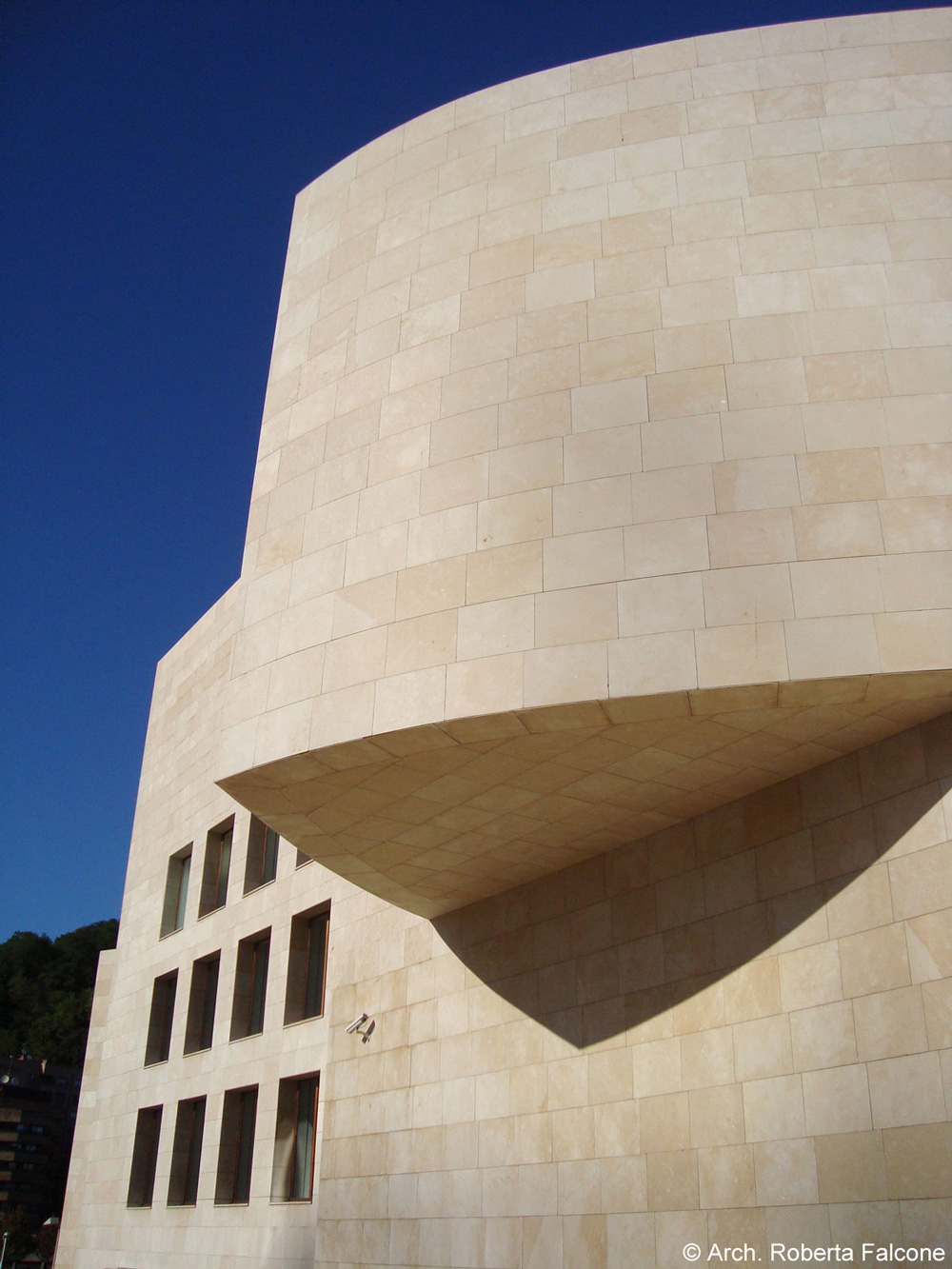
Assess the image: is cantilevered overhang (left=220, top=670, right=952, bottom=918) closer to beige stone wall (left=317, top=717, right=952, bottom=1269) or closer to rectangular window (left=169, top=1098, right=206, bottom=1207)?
beige stone wall (left=317, top=717, right=952, bottom=1269)

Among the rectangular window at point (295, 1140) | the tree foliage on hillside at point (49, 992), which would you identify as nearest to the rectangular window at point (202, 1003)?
the rectangular window at point (295, 1140)

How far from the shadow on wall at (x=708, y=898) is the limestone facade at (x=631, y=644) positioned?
0.05 meters

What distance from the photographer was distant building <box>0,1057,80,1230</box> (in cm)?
6981

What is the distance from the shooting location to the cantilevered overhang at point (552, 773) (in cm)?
1016

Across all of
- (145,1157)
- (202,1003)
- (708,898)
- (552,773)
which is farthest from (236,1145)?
(552,773)

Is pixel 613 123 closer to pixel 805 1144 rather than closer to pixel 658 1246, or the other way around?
pixel 805 1144

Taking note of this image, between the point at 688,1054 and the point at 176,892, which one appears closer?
the point at 688,1054

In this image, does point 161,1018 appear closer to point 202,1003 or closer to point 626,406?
point 202,1003

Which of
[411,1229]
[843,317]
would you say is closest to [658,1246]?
[411,1229]

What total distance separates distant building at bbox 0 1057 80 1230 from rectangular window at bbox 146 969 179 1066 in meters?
49.3

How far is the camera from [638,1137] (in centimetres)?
1164

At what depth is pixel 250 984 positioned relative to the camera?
22.9 meters

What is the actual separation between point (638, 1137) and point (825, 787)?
4267 millimetres

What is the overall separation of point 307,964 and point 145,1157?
26.1ft
